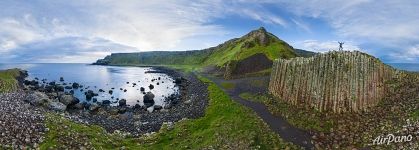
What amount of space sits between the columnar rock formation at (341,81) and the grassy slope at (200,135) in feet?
16.8

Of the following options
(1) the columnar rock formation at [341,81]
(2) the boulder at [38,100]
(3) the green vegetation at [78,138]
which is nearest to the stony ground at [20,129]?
(3) the green vegetation at [78,138]

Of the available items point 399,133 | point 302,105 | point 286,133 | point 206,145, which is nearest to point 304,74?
point 302,105

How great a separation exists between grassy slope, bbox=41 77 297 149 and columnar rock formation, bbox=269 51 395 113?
5.11 m

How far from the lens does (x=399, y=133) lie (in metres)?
25.0

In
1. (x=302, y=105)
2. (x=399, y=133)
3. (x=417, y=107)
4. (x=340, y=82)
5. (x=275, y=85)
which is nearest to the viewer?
(x=399, y=133)

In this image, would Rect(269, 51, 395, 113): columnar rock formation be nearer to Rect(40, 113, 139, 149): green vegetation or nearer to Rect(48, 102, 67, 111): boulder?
Rect(40, 113, 139, 149): green vegetation

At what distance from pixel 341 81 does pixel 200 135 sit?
473 inches

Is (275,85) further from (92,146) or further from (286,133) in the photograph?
(92,146)

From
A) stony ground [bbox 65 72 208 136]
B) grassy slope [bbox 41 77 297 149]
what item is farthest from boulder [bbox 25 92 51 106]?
grassy slope [bbox 41 77 297 149]

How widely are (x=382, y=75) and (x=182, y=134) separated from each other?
1725 centimetres

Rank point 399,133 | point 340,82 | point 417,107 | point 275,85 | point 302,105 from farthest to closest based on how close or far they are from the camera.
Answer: point 275,85
point 302,105
point 340,82
point 417,107
point 399,133

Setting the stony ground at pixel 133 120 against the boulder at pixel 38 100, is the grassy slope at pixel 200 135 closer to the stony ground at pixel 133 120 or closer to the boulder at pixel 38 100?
the stony ground at pixel 133 120

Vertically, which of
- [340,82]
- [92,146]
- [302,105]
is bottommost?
[92,146]

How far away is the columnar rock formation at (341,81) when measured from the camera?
98.7ft
